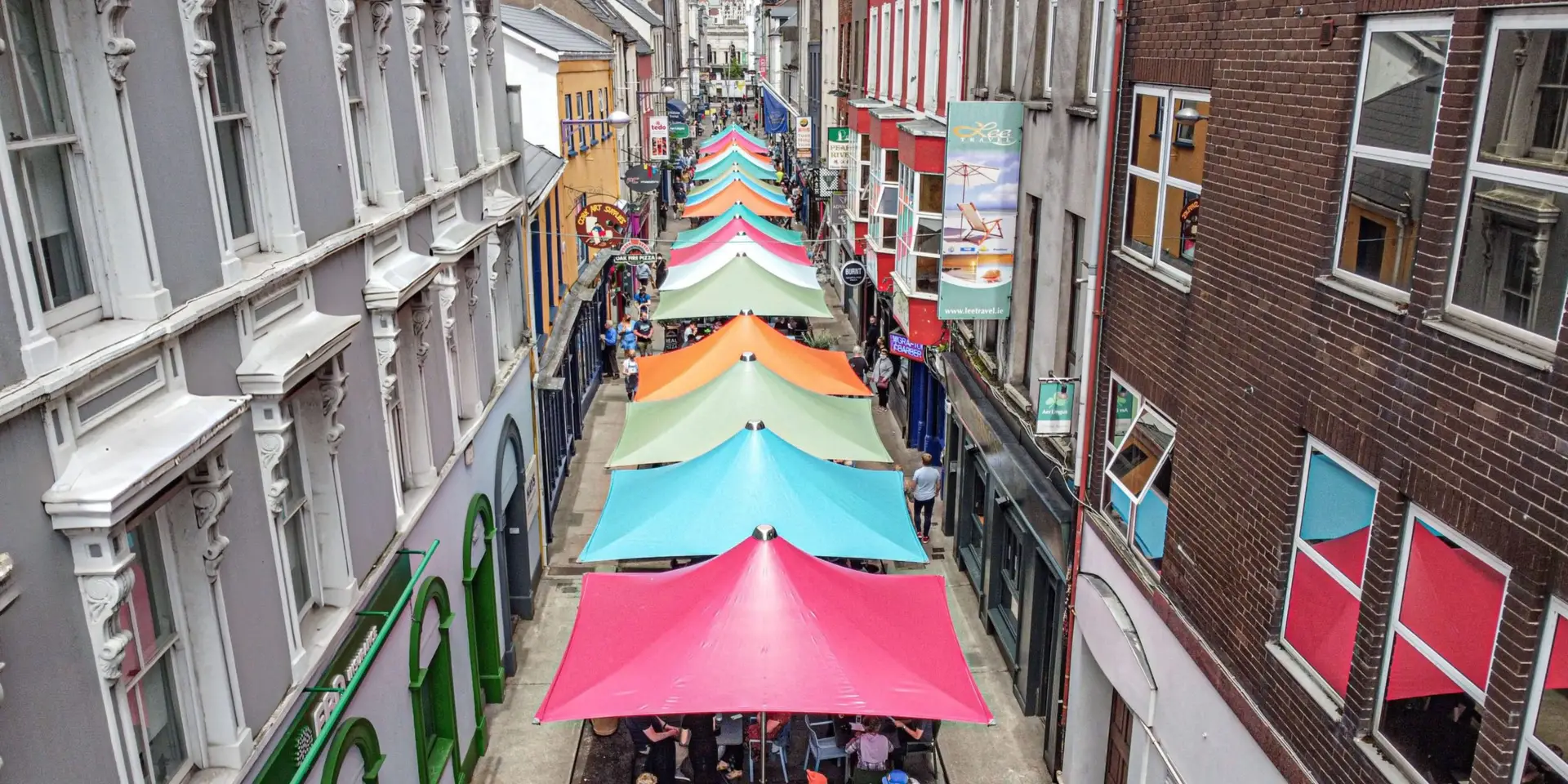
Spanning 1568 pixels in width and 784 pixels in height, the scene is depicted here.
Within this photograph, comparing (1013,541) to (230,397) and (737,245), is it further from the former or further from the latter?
(737,245)

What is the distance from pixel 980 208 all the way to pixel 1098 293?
12.7 feet

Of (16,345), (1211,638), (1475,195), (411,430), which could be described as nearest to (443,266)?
(411,430)

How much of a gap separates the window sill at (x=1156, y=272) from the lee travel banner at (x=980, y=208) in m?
3.88

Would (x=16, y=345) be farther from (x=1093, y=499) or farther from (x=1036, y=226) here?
(x=1036, y=226)

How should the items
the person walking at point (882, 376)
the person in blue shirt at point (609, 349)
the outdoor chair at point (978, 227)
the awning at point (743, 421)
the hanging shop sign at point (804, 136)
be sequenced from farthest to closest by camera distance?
the hanging shop sign at point (804, 136) < the person in blue shirt at point (609, 349) < the person walking at point (882, 376) < the awning at point (743, 421) < the outdoor chair at point (978, 227)

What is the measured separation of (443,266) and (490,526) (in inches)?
141

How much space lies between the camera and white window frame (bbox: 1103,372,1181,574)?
9148 millimetres

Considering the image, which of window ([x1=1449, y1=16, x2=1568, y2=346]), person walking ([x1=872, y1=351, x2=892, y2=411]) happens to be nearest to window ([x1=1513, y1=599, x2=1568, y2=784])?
window ([x1=1449, y1=16, x2=1568, y2=346])

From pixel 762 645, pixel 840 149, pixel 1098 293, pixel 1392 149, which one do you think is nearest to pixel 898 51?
pixel 840 149

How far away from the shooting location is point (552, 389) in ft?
56.7

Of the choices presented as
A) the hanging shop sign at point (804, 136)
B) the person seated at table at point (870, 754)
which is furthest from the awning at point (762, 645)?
the hanging shop sign at point (804, 136)

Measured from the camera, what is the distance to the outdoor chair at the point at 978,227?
13.9 m

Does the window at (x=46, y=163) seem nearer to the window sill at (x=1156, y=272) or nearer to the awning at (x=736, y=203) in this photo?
the window sill at (x=1156, y=272)

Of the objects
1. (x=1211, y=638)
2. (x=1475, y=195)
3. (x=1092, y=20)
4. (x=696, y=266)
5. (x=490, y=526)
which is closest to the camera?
(x=1475, y=195)
